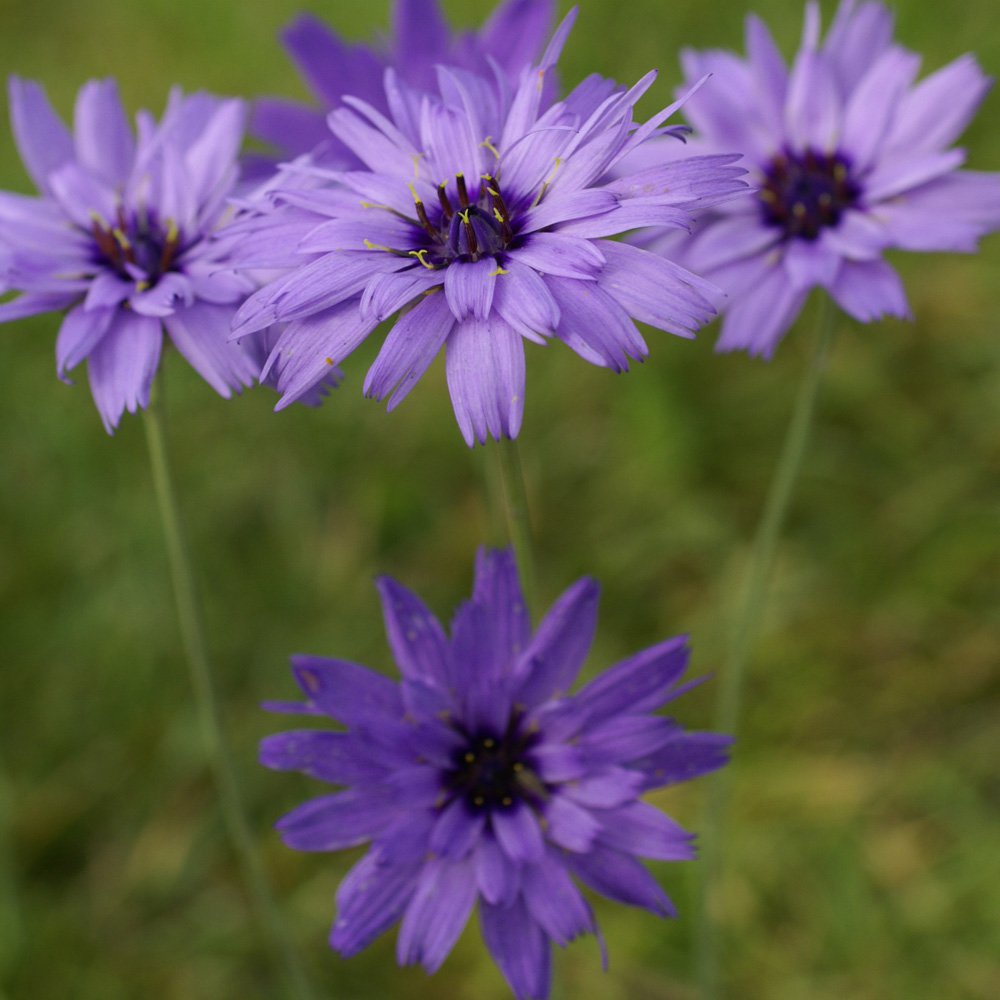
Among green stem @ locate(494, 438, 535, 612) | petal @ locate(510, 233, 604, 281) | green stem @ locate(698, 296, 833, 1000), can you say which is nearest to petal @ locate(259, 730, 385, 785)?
Answer: green stem @ locate(494, 438, 535, 612)

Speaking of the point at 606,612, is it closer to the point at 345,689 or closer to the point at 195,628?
the point at 195,628

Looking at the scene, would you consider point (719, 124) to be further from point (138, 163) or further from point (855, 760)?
point (855, 760)

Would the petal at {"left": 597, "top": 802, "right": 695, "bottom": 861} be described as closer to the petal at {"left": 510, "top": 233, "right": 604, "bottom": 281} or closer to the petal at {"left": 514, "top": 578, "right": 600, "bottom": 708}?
the petal at {"left": 514, "top": 578, "right": 600, "bottom": 708}

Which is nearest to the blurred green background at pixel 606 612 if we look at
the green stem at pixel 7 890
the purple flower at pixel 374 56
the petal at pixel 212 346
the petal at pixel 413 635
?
the green stem at pixel 7 890

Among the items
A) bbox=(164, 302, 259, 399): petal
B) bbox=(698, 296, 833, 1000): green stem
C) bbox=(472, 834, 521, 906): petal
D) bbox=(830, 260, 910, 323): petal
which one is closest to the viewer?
bbox=(472, 834, 521, 906): petal

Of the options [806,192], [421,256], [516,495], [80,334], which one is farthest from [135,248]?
[806,192]

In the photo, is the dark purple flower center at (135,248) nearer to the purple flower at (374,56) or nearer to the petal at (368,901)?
the purple flower at (374,56)
